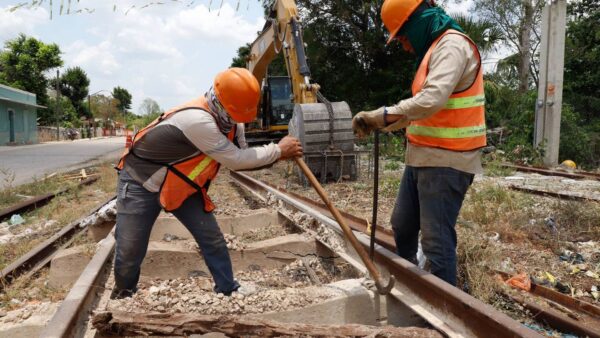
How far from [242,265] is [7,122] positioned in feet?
111

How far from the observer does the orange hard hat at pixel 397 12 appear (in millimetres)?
2900

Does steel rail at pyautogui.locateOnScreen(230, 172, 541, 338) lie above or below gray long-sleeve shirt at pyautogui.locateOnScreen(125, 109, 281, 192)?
below

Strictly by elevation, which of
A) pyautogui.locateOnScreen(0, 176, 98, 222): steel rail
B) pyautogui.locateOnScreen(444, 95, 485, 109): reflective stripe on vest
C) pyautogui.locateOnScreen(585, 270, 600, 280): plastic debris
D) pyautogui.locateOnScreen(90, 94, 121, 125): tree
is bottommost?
pyautogui.locateOnScreen(0, 176, 98, 222): steel rail

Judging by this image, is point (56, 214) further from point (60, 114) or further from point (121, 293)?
point (60, 114)

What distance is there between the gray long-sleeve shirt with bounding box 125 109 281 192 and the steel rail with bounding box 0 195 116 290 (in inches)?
63.8

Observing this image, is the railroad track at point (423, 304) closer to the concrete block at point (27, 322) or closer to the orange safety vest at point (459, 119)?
the concrete block at point (27, 322)

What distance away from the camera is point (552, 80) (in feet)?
41.5

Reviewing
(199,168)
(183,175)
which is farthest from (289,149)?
(183,175)

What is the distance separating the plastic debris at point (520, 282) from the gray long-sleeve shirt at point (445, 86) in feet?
4.17

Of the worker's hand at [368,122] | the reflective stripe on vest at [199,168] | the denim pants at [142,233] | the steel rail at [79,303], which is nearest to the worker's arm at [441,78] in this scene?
the worker's hand at [368,122]

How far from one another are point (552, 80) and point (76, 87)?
6177 centimetres

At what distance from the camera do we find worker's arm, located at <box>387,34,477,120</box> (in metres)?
2.61

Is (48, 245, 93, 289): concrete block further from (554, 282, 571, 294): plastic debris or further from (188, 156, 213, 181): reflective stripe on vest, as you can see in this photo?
(554, 282, 571, 294): plastic debris

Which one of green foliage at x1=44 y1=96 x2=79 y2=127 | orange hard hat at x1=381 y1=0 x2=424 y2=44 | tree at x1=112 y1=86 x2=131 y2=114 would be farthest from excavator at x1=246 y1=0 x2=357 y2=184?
tree at x1=112 y1=86 x2=131 y2=114
